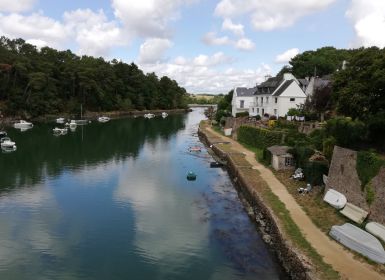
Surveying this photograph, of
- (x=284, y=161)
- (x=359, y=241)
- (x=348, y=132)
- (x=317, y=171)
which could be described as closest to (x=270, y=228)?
(x=359, y=241)

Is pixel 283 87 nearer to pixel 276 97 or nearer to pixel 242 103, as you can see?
pixel 276 97

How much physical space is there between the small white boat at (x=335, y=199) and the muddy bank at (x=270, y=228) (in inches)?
150

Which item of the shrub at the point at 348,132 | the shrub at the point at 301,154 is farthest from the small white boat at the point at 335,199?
the shrub at the point at 301,154

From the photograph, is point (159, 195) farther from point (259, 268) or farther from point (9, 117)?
point (9, 117)

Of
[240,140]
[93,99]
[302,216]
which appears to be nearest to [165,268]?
[302,216]

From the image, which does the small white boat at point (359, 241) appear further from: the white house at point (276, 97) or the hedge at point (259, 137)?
the white house at point (276, 97)

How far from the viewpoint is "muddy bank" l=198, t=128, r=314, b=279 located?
17.3m

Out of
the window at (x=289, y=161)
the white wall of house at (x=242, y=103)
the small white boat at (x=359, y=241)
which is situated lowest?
the small white boat at (x=359, y=241)

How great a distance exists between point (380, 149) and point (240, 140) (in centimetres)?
3063

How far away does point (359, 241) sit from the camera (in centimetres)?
1794

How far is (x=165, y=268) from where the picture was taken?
19328 millimetres

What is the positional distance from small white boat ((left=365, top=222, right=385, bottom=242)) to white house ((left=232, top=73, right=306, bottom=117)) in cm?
4021

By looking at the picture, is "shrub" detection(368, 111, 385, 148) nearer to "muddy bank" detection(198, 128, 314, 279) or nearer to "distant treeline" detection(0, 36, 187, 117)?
"muddy bank" detection(198, 128, 314, 279)

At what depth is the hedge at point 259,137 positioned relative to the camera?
44.2 metres
